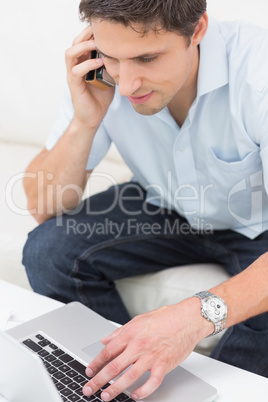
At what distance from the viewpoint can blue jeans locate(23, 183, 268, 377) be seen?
150cm

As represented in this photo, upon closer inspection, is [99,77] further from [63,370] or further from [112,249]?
[63,370]

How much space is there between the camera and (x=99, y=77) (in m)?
1.39

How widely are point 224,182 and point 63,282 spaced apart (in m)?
0.47

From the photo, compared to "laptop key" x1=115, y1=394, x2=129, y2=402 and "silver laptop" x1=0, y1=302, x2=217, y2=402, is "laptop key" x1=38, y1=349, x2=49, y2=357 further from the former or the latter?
"laptop key" x1=115, y1=394, x2=129, y2=402

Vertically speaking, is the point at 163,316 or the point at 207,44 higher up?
the point at 207,44

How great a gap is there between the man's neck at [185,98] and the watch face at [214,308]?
577 millimetres

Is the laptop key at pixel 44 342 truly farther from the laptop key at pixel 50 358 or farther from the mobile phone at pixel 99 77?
the mobile phone at pixel 99 77

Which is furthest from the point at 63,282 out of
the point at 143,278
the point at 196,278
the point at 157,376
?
the point at 157,376

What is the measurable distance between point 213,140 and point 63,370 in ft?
2.24

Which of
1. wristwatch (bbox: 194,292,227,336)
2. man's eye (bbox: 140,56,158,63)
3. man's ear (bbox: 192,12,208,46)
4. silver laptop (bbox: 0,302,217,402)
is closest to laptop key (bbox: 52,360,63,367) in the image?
silver laptop (bbox: 0,302,217,402)

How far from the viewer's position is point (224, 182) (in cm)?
146

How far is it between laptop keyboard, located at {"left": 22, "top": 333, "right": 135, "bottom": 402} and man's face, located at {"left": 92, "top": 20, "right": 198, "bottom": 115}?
1.73ft

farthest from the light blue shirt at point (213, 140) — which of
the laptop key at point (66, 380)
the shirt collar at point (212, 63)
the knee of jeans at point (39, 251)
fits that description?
the laptop key at point (66, 380)

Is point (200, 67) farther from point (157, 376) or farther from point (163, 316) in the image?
point (157, 376)
